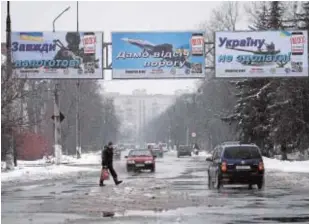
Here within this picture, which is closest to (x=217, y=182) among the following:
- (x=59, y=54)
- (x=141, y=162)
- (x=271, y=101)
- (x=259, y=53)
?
(x=259, y=53)

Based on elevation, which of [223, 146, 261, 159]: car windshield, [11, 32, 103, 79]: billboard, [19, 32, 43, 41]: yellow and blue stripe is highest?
[19, 32, 43, 41]: yellow and blue stripe

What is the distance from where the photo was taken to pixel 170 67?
138ft

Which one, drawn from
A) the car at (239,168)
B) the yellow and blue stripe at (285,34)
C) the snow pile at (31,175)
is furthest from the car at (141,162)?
the car at (239,168)

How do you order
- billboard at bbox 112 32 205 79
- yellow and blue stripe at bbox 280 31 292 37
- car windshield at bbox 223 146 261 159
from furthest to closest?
1. yellow and blue stripe at bbox 280 31 292 37
2. billboard at bbox 112 32 205 79
3. car windshield at bbox 223 146 261 159

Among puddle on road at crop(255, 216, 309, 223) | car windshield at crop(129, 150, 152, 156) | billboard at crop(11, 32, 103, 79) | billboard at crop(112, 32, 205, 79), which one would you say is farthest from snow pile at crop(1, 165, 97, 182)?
puddle on road at crop(255, 216, 309, 223)

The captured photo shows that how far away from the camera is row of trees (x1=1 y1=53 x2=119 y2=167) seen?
34066 millimetres

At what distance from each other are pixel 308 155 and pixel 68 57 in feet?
85.3

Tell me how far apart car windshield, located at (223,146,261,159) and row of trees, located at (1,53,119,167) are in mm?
10130

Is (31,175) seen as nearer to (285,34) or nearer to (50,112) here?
(285,34)

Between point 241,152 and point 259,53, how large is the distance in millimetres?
16695

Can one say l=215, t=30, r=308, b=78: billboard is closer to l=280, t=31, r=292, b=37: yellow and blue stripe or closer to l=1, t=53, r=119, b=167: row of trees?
l=280, t=31, r=292, b=37: yellow and blue stripe

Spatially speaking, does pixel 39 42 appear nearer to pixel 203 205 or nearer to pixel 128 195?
pixel 128 195

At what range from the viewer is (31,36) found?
42281mm

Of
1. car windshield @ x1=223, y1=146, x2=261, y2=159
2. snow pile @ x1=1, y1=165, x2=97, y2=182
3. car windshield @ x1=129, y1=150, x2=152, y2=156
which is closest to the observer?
car windshield @ x1=223, y1=146, x2=261, y2=159
